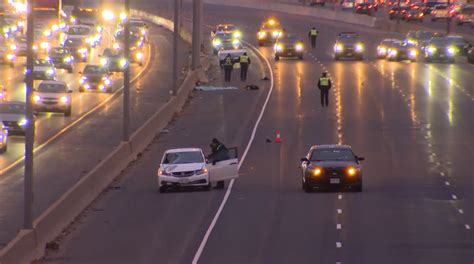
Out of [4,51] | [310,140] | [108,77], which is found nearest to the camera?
[310,140]

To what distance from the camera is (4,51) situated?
89500mm

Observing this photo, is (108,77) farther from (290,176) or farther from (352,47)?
(290,176)

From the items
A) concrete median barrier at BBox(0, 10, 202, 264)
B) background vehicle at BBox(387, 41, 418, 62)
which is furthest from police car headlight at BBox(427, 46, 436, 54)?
concrete median barrier at BBox(0, 10, 202, 264)

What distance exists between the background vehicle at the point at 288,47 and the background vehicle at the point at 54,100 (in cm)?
2778

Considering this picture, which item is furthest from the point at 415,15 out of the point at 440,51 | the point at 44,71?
the point at 44,71

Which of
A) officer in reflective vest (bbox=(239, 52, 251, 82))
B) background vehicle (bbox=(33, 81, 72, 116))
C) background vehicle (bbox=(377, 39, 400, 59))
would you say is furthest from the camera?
background vehicle (bbox=(377, 39, 400, 59))

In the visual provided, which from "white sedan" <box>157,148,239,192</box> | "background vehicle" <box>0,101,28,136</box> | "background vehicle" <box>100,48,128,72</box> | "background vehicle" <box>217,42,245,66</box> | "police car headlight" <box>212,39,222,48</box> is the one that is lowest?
"white sedan" <box>157,148,239,192</box>

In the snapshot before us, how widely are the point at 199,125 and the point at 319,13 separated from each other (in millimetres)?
83473

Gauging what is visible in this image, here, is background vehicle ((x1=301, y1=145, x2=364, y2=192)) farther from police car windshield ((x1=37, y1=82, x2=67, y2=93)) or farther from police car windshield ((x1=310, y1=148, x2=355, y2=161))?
police car windshield ((x1=37, y1=82, x2=67, y2=93))

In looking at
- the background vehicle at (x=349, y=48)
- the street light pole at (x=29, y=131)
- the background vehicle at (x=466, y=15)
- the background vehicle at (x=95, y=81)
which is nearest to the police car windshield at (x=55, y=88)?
the background vehicle at (x=95, y=81)

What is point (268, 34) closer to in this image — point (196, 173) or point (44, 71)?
point (44, 71)

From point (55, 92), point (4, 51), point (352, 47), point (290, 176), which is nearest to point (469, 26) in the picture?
point (352, 47)

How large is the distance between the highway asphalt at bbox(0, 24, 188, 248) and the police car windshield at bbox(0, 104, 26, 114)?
3.62 ft

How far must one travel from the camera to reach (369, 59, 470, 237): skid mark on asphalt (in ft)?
117
